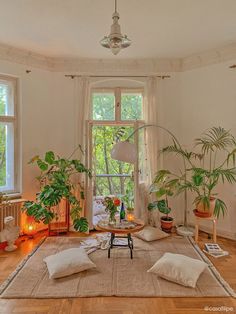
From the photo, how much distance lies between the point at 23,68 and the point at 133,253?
3.59 m

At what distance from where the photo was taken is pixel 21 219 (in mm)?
4207

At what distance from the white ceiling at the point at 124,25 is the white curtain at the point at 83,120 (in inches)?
21.0

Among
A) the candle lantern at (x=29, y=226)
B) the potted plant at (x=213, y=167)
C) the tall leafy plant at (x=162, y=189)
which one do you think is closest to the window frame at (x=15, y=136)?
the candle lantern at (x=29, y=226)

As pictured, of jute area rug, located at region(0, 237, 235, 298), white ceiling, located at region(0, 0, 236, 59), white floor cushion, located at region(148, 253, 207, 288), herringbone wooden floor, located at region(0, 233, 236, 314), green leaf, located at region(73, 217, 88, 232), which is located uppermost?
white ceiling, located at region(0, 0, 236, 59)

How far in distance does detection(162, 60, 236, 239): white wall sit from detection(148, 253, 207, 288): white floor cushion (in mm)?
1679

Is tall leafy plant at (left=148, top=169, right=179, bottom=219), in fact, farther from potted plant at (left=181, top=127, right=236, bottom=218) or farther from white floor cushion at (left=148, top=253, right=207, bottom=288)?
white floor cushion at (left=148, top=253, right=207, bottom=288)

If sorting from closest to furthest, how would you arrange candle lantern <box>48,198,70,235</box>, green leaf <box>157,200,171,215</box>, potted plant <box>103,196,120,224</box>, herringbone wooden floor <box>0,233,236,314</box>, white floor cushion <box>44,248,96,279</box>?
herringbone wooden floor <box>0,233,236,314</box>
white floor cushion <box>44,248,96,279</box>
potted plant <box>103,196,120,224</box>
green leaf <box>157,200,171,215</box>
candle lantern <box>48,198,70,235</box>

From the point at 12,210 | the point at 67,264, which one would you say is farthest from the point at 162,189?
the point at 12,210

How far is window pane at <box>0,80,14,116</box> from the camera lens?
4.28m

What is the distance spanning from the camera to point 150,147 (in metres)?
4.59

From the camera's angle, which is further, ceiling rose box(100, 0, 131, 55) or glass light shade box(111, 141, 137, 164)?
glass light shade box(111, 141, 137, 164)

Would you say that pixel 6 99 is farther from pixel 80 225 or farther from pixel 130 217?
pixel 130 217

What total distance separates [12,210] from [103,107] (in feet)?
7.97

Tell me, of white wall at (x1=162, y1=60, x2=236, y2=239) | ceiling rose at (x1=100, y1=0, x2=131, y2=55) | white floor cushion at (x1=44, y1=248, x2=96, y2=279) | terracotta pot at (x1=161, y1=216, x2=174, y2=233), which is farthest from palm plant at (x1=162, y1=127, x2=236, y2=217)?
ceiling rose at (x1=100, y1=0, x2=131, y2=55)
